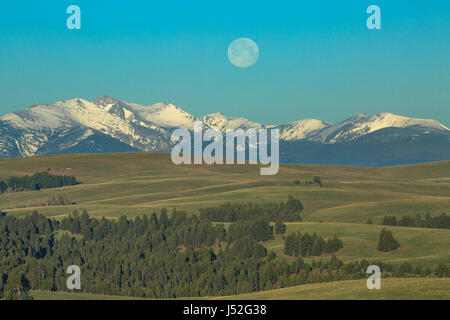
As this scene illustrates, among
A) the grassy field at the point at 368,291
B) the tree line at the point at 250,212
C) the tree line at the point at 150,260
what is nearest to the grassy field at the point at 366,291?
the grassy field at the point at 368,291

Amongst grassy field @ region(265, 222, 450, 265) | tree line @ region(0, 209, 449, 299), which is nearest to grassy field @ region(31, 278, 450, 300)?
tree line @ region(0, 209, 449, 299)

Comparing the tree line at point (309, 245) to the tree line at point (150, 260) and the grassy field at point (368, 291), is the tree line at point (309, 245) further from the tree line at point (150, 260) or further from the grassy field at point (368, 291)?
the grassy field at point (368, 291)

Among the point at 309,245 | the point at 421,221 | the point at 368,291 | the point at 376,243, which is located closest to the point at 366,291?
the point at 368,291

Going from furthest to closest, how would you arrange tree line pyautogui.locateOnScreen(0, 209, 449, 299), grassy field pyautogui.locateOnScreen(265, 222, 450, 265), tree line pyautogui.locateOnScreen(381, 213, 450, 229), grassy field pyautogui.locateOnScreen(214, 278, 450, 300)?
1. tree line pyautogui.locateOnScreen(381, 213, 450, 229)
2. grassy field pyautogui.locateOnScreen(265, 222, 450, 265)
3. tree line pyautogui.locateOnScreen(0, 209, 449, 299)
4. grassy field pyautogui.locateOnScreen(214, 278, 450, 300)

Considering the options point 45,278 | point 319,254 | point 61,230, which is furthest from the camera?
point 61,230

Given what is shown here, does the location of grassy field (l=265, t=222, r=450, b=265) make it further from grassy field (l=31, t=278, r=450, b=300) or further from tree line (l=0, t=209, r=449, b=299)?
grassy field (l=31, t=278, r=450, b=300)
